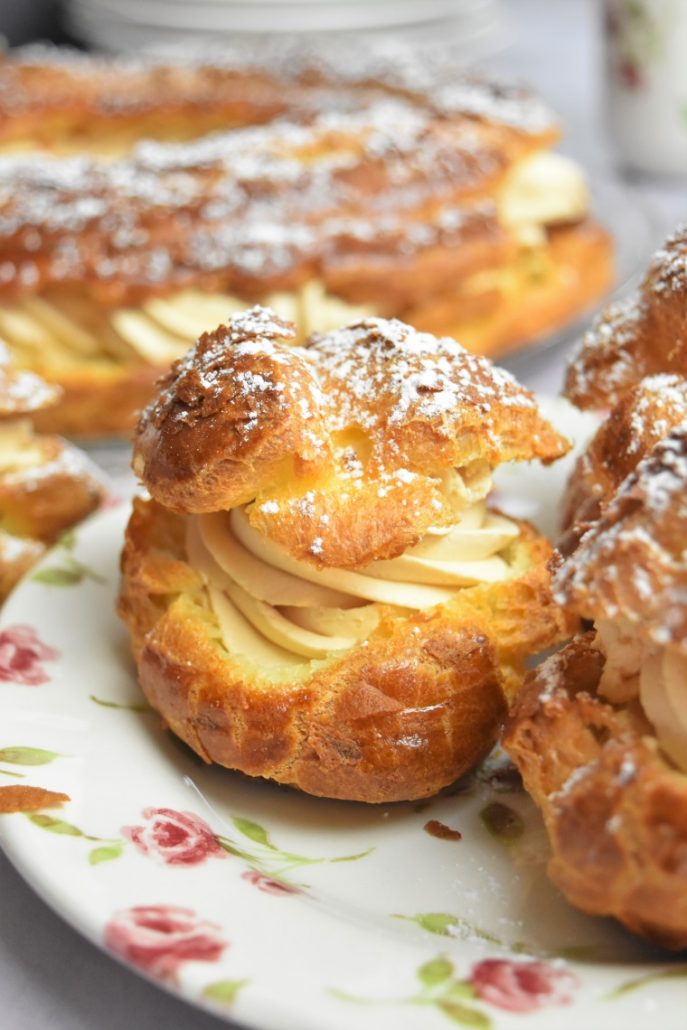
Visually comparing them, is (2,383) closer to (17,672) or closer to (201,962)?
(17,672)

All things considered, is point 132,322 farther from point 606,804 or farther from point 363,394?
point 606,804

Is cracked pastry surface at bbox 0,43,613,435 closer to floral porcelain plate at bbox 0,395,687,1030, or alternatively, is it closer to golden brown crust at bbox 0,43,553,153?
golden brown crust at bbox 0,43,553,153

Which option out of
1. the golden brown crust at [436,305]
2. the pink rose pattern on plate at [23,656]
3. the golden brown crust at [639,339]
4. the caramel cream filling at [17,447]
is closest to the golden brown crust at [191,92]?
the golden brown crust at [436,305]

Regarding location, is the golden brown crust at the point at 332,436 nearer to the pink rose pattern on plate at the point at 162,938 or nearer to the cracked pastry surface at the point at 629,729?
the cracked pastry surface at the point at 629,729

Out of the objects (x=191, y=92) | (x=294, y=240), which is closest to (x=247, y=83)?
(x=191, y=92)

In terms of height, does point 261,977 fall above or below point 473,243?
below

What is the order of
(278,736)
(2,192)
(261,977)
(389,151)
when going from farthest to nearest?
(389,151)
(2,192)
(278,736)
(261,977)

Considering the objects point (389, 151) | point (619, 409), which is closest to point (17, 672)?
point (619, 409)
